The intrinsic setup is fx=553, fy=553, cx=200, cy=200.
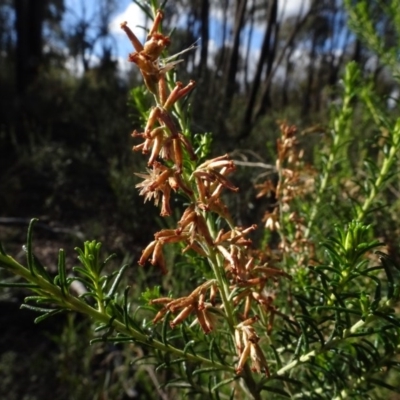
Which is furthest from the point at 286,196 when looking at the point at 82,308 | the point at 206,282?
the point at 82,308

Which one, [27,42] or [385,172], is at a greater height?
[385,172]

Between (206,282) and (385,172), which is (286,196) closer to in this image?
(385,172)

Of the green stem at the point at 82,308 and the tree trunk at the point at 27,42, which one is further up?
the green stem at the point at 82,308

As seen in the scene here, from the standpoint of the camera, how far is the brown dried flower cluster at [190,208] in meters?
0.51

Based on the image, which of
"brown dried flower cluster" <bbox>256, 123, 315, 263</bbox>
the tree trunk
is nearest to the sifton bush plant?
"brown dried flower cluster" <bbox>256, 123, 315, 263</bbox>

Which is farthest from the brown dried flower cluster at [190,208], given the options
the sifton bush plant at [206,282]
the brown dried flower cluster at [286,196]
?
the brown dried flower cluster at [286,196]

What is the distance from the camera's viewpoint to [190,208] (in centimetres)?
55

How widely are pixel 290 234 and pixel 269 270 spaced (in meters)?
0.32

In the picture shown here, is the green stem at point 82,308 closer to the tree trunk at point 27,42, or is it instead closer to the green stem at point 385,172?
the green stem at point 385,172

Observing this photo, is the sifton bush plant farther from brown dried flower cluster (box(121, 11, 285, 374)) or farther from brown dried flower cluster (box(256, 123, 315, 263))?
brown dried flower cluster (box(256, 123, 315, 263))

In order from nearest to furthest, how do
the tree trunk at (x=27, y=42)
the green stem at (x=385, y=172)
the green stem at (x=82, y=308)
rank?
1. the green stem at (x=82, y=308)
2. the green stem at (x=385, y=172)
3. the tree trunk at (x=27, y=42)

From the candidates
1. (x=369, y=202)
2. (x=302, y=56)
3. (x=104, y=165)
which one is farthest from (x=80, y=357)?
(x=302, y=56)

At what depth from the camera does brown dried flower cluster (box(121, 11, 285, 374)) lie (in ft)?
1.66

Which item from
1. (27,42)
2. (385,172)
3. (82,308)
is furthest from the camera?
(27,42)
